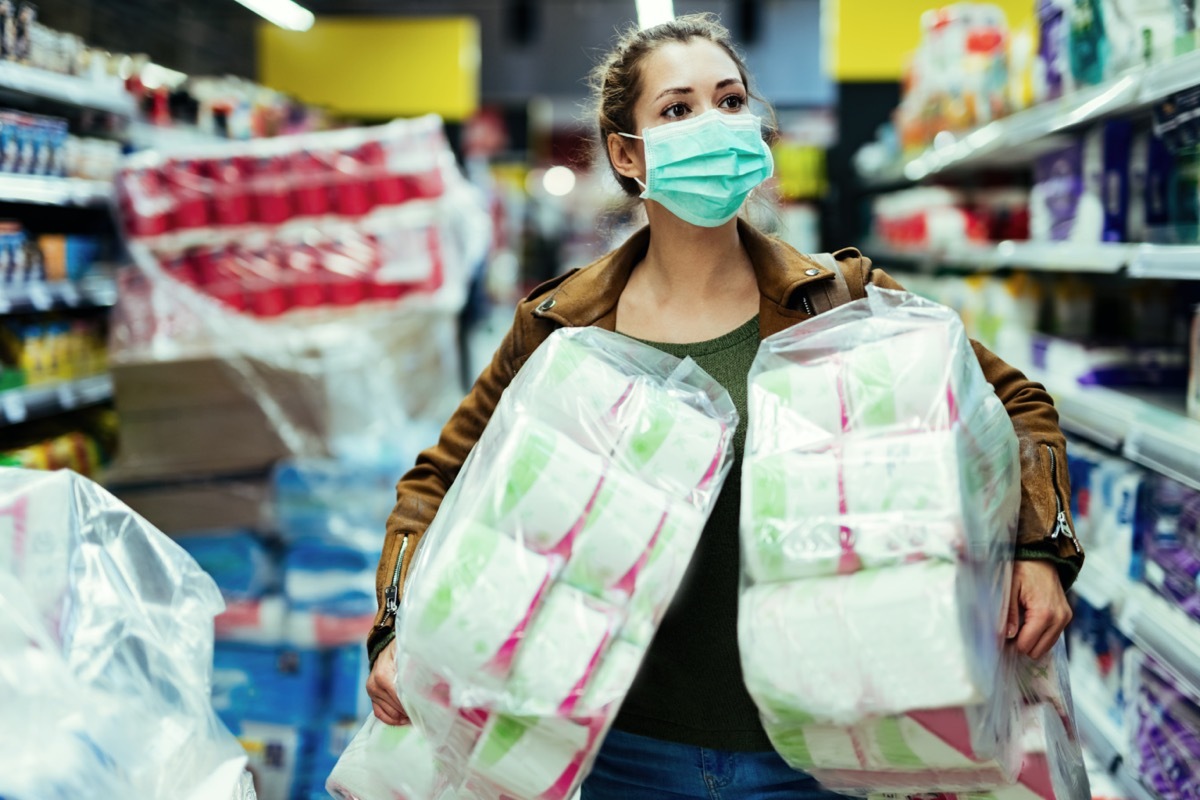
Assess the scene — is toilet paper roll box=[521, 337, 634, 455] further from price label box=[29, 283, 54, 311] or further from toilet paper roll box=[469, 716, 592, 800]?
price label box=[29, 283, 54, 311]

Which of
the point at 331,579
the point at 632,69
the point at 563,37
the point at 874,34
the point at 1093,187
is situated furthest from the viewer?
the point at 563,37

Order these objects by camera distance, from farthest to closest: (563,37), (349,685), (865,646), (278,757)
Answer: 1. (563,37)
2. (349,685)
3. (278,757)
4. (865,646)

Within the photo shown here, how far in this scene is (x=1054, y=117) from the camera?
3.00 metres

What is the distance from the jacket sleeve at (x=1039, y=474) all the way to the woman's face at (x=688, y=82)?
52 cm

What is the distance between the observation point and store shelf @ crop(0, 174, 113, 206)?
3572mm

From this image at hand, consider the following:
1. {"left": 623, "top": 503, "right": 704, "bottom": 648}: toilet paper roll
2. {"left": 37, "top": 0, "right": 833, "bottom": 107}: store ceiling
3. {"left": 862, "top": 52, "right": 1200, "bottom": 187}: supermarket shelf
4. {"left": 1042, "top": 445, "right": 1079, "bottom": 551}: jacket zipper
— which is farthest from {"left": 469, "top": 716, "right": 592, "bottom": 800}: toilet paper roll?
{"left": 37, "top": 0, "right": 833, "bottom": 107}: store ceiling

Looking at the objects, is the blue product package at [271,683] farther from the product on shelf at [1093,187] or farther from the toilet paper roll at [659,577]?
the product on shelf at [1093,187]

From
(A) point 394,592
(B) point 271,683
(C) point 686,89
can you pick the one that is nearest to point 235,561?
(B) point 271,683

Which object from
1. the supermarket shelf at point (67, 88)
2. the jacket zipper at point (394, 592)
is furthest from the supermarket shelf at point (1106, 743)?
the supermarket shelf at point (67, 88)

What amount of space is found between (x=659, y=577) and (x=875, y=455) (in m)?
0.28

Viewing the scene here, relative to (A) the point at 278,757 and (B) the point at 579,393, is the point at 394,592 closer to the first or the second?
(B) the point at 579,393

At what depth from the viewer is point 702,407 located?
4.77 feet

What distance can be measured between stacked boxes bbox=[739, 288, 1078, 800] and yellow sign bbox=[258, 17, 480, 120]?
843cm

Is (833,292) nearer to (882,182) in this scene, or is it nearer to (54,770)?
(54,770)
